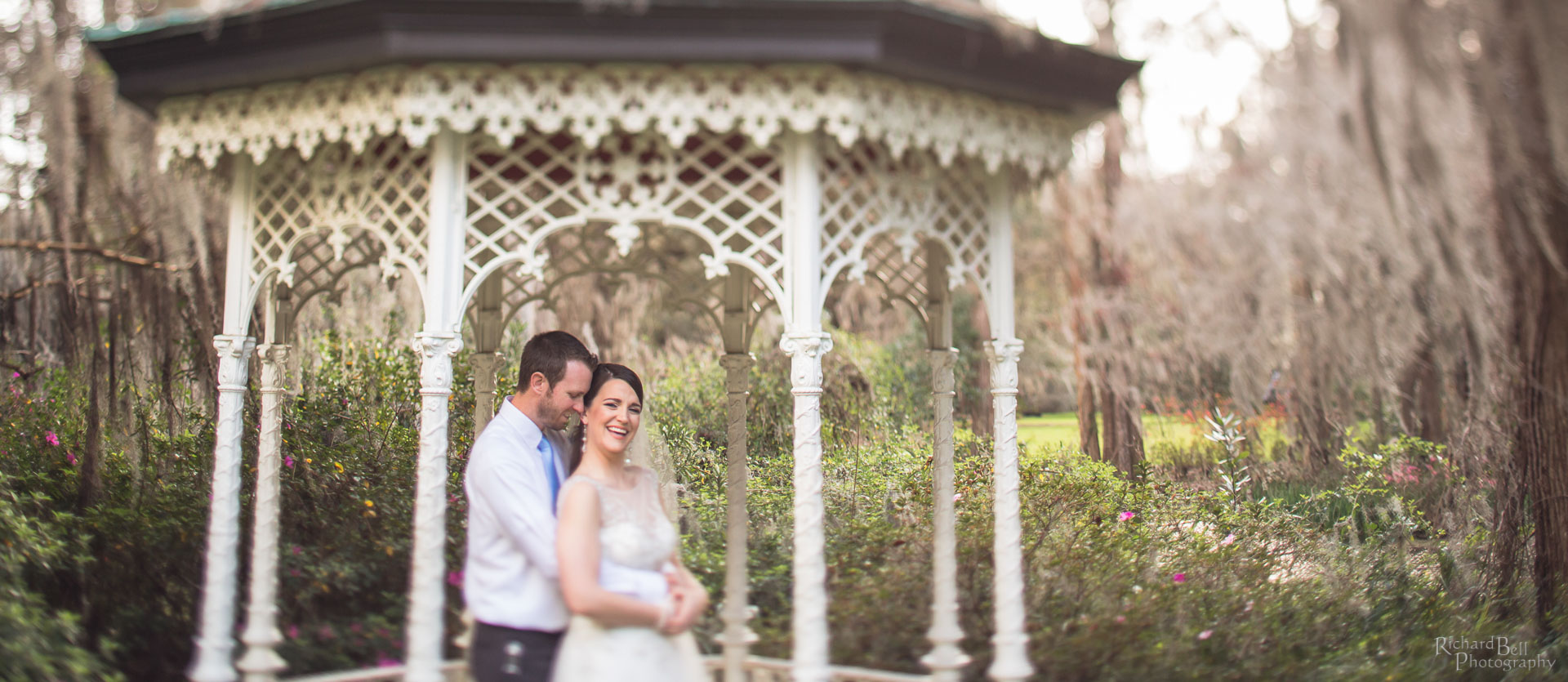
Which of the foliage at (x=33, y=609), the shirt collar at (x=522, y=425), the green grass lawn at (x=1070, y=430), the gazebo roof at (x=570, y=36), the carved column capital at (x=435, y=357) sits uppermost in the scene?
the gazebo roof at (x=570, y=36)

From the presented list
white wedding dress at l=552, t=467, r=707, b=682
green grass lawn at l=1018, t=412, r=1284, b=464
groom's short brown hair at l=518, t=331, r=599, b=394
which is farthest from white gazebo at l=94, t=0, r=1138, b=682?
green grass lawn at l=1018, t=412, r=1284, b=464

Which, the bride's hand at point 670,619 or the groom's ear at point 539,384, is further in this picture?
the groom's ear at point 539,384

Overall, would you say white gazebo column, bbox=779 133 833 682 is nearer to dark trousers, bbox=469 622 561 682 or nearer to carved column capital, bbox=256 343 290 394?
dark trousers, bbox=469 622 561 682

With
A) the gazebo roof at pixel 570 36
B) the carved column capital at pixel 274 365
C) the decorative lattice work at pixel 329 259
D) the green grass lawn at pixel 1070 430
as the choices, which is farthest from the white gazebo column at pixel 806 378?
the green grass lawn at pixel 1070 430

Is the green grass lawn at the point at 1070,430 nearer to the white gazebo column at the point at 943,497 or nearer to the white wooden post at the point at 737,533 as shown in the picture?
the white gazebo column at the point at 943,497

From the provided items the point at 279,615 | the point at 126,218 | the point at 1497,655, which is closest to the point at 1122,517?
the point at 1497,655

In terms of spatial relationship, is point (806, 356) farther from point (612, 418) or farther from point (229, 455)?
point (229, 455)

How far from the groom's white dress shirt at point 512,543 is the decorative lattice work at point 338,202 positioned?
87 centimetres

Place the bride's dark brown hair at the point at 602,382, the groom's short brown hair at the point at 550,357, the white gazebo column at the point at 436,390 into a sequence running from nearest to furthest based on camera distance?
the bride's dark brown hair at the point at 602,382 < the white gazebo column at the point at 436,390 < the groom's short brown hair at the point at 550,357

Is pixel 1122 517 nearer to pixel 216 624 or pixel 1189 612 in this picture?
pixel 1189 612

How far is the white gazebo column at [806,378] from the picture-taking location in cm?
349

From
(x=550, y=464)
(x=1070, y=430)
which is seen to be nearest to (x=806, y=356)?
(x=550, y=464)

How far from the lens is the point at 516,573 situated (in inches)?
126

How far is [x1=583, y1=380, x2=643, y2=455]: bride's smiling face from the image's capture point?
314 centimetres
